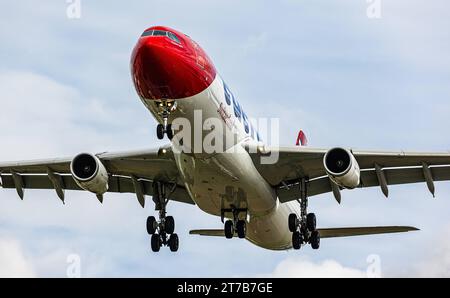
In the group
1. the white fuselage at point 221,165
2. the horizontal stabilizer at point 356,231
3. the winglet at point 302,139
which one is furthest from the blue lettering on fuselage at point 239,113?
the winglet at point 302,139

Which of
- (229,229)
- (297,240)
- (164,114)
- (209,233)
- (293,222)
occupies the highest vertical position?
(164,114)

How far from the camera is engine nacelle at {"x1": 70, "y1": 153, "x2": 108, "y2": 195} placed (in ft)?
123

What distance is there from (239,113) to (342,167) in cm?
412

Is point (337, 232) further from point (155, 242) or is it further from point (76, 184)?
point (76, 184)

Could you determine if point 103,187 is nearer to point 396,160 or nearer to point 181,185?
point 181,185

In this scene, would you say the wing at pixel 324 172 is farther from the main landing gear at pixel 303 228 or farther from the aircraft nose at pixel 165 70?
the aircraft nose at pixel 165 70

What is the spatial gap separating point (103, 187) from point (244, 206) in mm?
5403

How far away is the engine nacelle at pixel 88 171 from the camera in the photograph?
37406mm

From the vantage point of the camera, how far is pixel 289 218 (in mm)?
40125

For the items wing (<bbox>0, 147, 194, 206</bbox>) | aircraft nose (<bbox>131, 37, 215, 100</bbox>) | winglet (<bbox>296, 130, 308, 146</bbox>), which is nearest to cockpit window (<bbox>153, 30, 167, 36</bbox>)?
aircraft nose (<bbox>131, 37, 215, 100</bbox>)

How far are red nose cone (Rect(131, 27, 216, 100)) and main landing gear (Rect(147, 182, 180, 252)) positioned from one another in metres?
7.92

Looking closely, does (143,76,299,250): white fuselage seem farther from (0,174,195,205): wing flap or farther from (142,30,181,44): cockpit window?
(0,174,195,205): wing flap

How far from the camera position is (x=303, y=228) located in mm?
40281

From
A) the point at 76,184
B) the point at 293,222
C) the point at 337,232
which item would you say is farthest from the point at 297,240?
the point at 76,184
